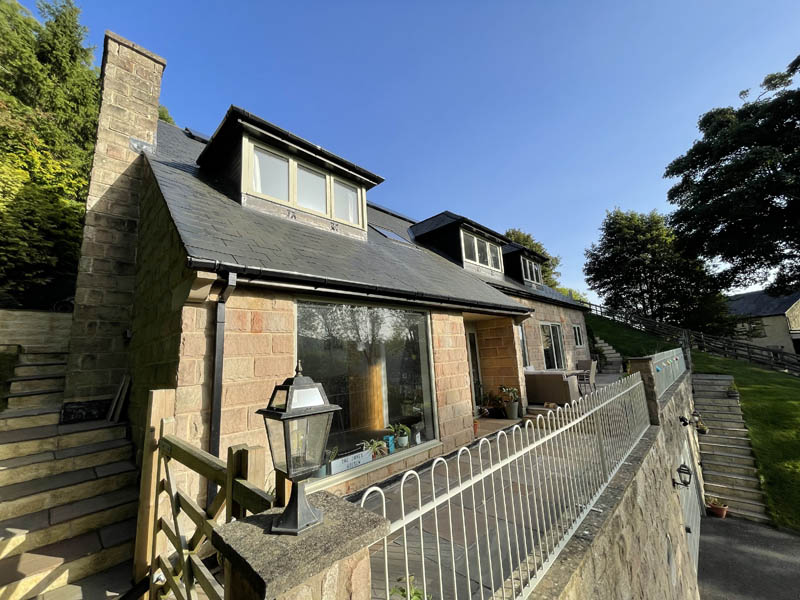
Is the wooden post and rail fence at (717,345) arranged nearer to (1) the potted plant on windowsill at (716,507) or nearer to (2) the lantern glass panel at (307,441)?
(1) the potted plant on windowsill at (716,507)

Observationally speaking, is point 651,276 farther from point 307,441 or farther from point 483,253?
point 307,441

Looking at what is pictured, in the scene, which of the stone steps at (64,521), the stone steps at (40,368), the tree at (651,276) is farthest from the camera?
the tree at (651,276)

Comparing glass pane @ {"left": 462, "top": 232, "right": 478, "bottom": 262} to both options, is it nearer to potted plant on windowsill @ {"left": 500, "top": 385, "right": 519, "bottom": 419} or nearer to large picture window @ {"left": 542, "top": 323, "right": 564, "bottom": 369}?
large picture window @ {"left": 542, "top": 323, "right": 564, "bottom": 369}

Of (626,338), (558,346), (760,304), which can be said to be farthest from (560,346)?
(760,304)

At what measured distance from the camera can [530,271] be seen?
15.5 m

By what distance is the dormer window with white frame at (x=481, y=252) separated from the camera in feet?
40.3

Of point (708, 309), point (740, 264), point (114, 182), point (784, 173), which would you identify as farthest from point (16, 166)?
point (708, 309)

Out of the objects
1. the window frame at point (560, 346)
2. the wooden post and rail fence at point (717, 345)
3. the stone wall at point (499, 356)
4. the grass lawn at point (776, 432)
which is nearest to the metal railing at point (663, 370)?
the stone wall at point (499, 356)

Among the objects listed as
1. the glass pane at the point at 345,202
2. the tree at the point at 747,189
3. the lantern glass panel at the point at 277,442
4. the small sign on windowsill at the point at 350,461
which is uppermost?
the tree at the point at 747,189

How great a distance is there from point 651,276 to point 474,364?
30.1 m

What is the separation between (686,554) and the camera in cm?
693

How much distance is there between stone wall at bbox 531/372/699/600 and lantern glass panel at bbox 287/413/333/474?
2.29 meters

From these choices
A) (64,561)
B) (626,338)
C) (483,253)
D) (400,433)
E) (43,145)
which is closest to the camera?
(64,561)

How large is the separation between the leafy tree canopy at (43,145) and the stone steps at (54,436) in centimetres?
571
